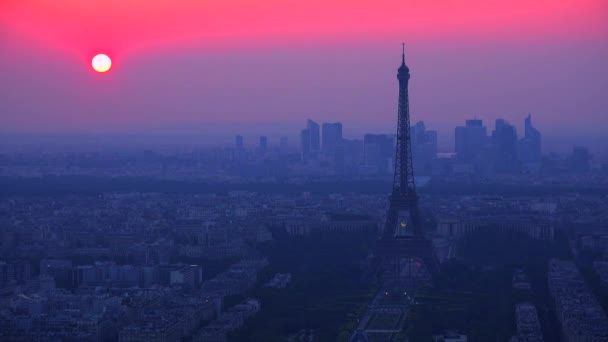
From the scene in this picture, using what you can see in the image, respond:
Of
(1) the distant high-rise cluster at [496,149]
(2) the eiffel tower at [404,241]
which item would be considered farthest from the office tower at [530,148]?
(2) the eiffel tower at [404,241]

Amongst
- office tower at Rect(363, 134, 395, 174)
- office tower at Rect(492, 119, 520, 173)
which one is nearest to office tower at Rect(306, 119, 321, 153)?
office tower at Rect(363, 134, 395, 174)

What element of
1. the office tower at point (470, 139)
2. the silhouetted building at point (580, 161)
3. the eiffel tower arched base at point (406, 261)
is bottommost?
the eiffel tower arched base at point (406, 261)

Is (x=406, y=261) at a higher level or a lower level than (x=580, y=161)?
lower

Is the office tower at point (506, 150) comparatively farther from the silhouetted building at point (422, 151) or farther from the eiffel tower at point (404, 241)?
the eiffel tower at point (404, 241)

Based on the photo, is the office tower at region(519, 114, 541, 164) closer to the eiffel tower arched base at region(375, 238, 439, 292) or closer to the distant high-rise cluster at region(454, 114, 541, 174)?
the distant high-rise cluster at region(454, 114, 541, 174)

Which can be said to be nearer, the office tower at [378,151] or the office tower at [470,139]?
the office tower at [378,151]

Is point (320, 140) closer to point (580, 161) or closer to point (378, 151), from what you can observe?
point (378, 151)

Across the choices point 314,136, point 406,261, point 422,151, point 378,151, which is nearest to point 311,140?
point 314,136

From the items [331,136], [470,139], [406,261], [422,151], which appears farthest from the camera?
[331,136]
